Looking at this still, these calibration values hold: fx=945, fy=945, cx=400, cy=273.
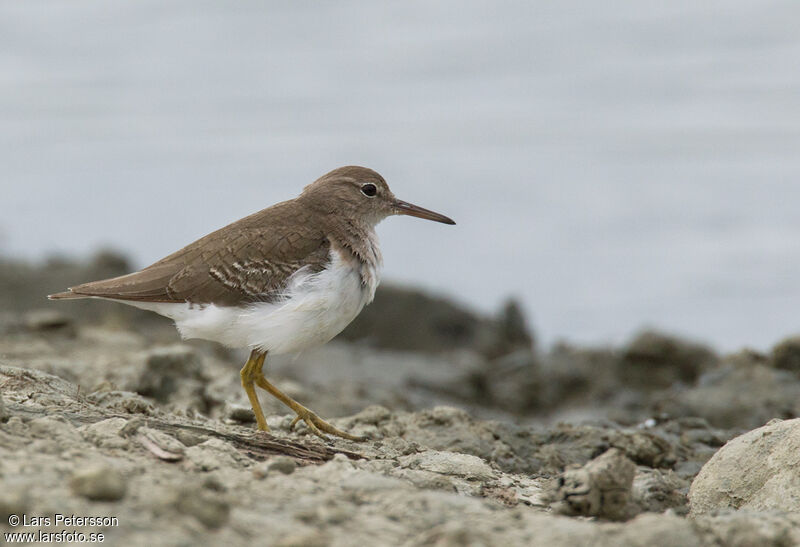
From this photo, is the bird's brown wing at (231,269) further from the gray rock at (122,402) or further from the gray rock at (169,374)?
the gray rock at (169,374)

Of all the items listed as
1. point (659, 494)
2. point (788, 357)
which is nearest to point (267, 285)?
point (659, 494)

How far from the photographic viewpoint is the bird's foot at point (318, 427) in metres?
6.78

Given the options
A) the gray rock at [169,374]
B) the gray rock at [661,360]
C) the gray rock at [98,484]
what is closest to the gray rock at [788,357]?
the gray rock at [661,360]

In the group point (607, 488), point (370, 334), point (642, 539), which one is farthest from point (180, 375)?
point (370, 334)

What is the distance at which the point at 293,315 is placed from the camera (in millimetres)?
6516

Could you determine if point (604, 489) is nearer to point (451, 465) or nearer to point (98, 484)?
point (451, 465)

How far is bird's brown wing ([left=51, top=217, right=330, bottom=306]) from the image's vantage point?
6.71m

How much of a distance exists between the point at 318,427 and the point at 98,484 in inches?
125

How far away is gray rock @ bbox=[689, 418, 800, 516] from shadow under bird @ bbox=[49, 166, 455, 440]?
2.50 m

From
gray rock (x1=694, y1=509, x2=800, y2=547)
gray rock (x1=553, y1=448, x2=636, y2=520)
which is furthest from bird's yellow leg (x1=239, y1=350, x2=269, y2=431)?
gray rock (x1=694, y1=509, x2=800, y2=547)

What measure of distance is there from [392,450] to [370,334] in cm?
966

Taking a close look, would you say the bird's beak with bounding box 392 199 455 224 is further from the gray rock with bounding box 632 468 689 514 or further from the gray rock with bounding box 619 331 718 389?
the gray rock with bounding box 619 331 718 389

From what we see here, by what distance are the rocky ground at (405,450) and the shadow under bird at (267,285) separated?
25.4 inches

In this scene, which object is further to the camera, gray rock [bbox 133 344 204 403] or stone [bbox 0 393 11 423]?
gray rock [bbox 133 344 204 403]
